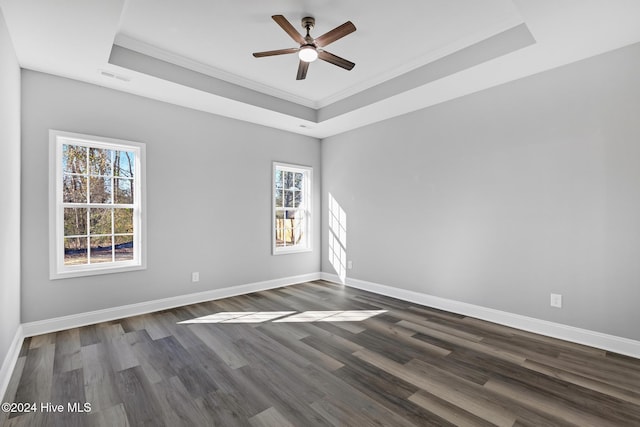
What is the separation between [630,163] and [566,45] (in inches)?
48.1

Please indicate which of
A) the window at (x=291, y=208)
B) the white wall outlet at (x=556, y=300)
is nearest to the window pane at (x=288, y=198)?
the window at (x=291, y=208)

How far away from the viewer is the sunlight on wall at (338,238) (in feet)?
18.1

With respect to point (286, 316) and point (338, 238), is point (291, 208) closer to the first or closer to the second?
point (338, 238)

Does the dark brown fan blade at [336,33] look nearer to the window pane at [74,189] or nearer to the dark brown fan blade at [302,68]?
the dark brown fan blade at [302,68]

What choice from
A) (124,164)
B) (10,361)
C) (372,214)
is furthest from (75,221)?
(372,214)

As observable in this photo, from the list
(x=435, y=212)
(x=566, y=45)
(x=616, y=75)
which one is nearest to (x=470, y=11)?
A: (x=566, y=45)

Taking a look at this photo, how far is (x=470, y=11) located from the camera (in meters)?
2.72

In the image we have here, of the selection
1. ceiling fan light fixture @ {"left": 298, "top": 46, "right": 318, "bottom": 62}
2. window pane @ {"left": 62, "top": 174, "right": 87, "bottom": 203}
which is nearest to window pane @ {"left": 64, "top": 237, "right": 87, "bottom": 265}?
window pane @ {"left": 62, "top": 174, "right": 87, "bottom": 203}

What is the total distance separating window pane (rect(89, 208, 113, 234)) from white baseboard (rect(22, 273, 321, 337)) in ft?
3.10

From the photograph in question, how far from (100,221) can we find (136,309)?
117 centimetres

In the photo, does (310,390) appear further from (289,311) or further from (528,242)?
(528,242)

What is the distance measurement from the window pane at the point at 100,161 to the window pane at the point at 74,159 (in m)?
0.07

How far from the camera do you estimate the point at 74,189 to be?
3.52 meters

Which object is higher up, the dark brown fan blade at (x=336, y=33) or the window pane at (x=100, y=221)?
the dark brown fan blade at (x=336, y=33)
